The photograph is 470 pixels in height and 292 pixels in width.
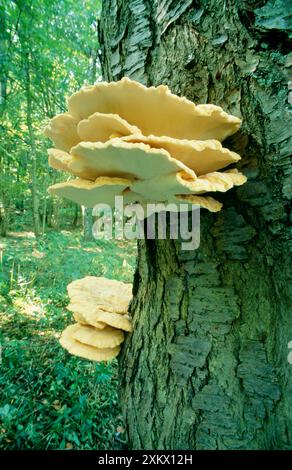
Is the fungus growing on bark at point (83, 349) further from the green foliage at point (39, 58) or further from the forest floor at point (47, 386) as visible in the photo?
the green foliage at point (39, 58)

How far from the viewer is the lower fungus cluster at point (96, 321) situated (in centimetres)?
162

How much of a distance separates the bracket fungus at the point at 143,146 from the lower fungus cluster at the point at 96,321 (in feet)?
2.32

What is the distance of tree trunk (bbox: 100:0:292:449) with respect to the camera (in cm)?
116

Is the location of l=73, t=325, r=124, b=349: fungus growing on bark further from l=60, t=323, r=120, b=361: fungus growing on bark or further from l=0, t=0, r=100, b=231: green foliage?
l=0, t=0, r=100, b=231: green foliage


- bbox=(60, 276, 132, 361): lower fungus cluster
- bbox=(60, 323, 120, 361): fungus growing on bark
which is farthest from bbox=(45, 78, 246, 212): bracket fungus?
bbox=(60, 323, 120, 361): fungus growing on bark

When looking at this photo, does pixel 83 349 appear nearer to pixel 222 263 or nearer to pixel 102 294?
pixel 102 294

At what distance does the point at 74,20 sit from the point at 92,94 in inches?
426

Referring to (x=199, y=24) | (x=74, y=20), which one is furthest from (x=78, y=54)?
(x=199, y=24)

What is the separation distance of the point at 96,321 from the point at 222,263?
A: 0.72 m

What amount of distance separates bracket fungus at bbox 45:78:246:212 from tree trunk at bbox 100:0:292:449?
0.63ft

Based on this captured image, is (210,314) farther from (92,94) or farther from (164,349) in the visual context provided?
(92,94)

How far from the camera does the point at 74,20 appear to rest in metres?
9.62

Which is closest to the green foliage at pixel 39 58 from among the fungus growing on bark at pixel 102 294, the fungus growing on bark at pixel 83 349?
the fungus growing on bark at pixel 102 294

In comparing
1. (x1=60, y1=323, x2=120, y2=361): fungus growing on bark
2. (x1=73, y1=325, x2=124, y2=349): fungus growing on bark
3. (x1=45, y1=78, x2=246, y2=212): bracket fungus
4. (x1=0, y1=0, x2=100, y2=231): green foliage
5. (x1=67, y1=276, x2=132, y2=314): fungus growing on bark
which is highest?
(x1=0, y1=0, x2=100, y2=231): green foliage
